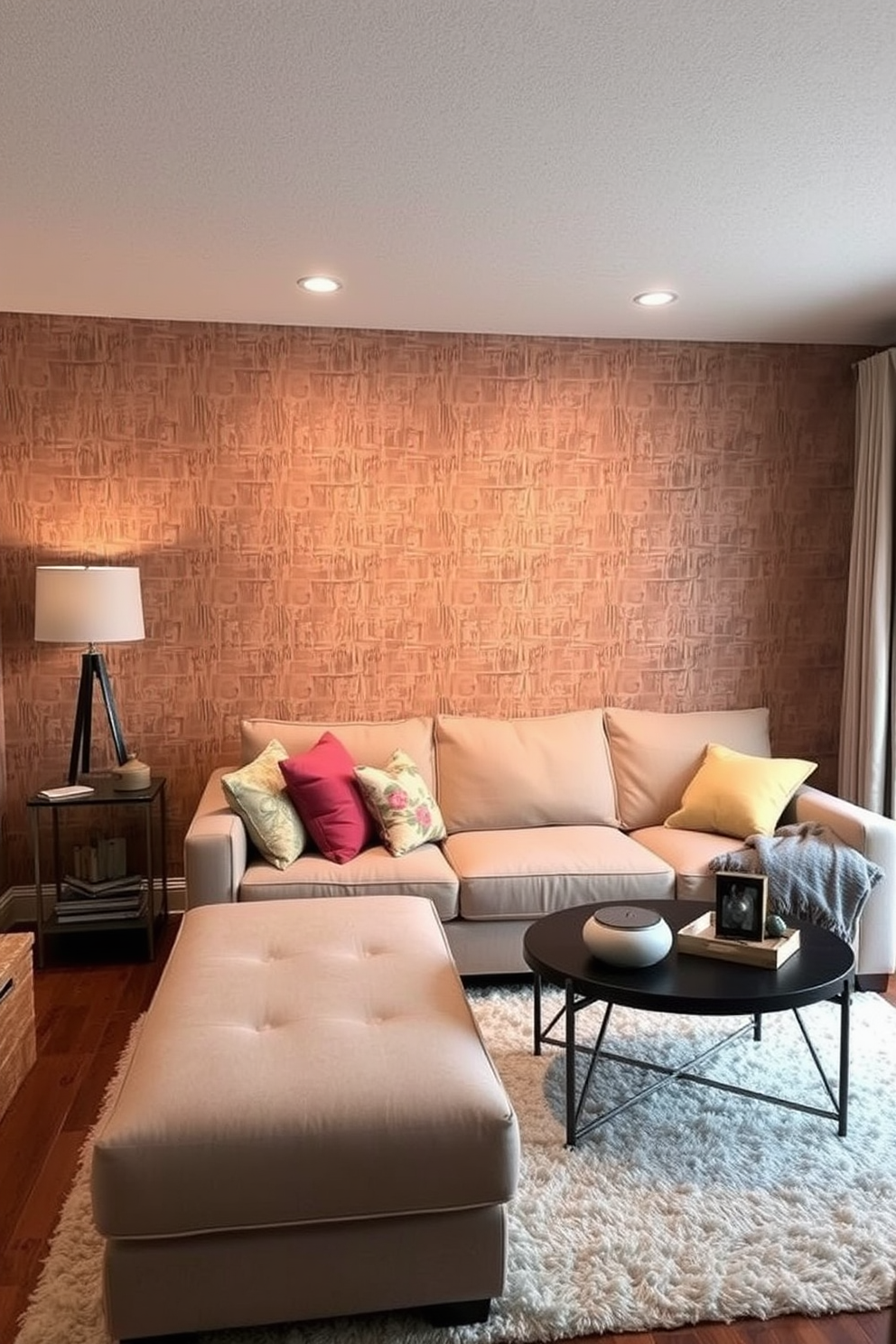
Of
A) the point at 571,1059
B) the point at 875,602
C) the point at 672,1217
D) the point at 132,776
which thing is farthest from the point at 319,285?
the point at 672,1217

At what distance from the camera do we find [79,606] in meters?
3.48

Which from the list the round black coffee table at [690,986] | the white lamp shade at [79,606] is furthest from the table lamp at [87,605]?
the round black coffee table at [690,986]

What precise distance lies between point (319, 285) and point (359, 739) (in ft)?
5.47

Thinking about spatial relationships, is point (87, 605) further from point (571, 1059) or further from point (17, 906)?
point (571, 1059)

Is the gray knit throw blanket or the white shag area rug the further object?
the gray knit throw blanket

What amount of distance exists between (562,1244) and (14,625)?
9.94 ft

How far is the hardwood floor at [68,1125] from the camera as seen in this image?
184 cm

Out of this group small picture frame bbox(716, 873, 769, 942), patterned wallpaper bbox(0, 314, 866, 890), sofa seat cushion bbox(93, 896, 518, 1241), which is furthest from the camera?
patterned wallpaper bbox(0, 314, 866, 890)

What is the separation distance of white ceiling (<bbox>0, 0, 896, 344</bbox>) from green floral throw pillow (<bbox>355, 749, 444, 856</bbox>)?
1745mm

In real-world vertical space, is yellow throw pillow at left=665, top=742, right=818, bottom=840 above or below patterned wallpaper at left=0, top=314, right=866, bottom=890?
below

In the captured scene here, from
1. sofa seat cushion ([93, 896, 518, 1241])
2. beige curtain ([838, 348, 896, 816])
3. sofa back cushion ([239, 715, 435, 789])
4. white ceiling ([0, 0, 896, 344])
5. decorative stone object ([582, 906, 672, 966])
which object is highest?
white ceiling ([0, 0, 896, 344])

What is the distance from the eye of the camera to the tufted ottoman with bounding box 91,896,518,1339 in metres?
1.67

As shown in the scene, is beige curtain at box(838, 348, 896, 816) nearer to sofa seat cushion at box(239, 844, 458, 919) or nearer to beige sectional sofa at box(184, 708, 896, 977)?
beige sectional sofa at box(184, 708, 896, 977)

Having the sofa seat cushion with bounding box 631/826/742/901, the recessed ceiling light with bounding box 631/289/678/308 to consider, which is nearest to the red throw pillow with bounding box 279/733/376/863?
the sofa seat cushion with bounding box 631/826/742/901
